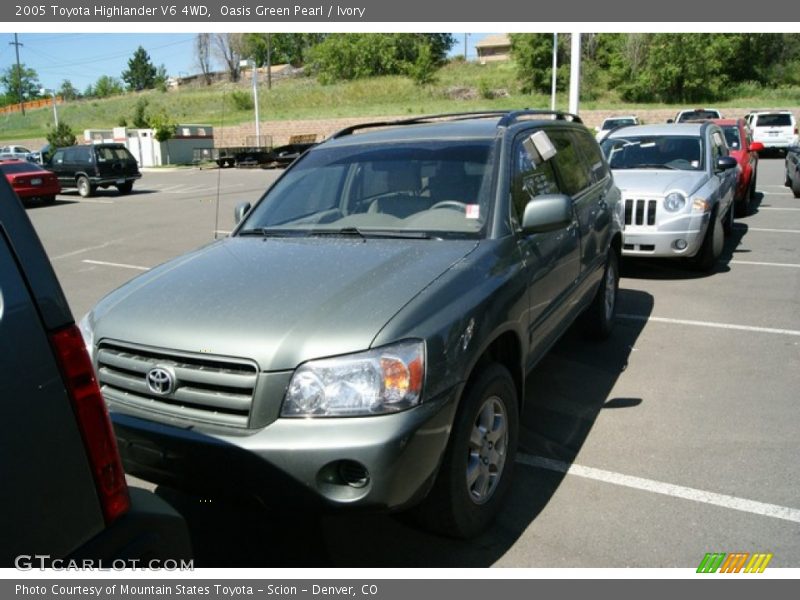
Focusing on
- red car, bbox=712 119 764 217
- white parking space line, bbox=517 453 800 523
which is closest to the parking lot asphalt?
white parking space line, bbox=517 453 800 523

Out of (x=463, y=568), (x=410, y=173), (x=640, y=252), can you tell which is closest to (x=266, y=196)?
(x=410, y=173)

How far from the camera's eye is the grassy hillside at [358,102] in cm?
5384

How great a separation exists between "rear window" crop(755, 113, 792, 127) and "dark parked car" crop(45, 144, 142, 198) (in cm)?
2451

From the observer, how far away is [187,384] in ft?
9.09

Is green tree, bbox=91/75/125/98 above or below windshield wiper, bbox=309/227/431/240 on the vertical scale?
above

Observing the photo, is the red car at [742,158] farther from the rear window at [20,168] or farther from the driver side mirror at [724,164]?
the rear window at [20,168]

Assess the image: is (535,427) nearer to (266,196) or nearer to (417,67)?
(266,196)

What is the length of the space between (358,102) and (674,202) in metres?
59.0

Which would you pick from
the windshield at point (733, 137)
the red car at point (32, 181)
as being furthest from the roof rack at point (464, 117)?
the red car at point (32, 181)

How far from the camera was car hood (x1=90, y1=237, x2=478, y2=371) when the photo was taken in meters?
2.69

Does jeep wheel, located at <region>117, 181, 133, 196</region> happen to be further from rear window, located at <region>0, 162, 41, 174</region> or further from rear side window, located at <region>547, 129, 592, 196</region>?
rear side window, located at <region>547, 129, 592, 196</region>

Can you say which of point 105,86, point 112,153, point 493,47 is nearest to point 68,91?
point 105,86

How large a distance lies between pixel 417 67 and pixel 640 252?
67307 millimetres

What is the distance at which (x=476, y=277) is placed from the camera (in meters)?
3.20
